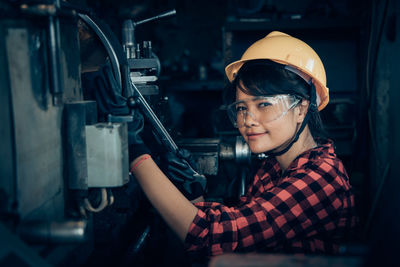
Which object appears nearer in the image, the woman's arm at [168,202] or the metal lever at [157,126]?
the woman's arm at [168,202]

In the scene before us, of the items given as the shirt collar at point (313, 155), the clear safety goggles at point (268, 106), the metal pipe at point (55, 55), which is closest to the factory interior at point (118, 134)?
the metal pipe at point (55, 55)

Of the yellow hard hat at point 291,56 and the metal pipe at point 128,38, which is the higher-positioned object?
the metal pipe at point 128,38

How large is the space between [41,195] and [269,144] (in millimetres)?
895

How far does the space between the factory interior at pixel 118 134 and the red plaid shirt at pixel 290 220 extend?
0.25 ft

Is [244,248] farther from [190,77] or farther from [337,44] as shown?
[190,77]

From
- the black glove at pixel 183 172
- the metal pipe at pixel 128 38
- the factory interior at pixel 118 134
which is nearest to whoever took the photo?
the factory interior at pixel 118 134

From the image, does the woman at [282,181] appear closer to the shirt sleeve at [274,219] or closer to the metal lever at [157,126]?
the shirt sleeve at [274,219]

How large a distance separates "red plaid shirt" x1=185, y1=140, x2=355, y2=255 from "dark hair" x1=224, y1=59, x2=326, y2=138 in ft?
0.99

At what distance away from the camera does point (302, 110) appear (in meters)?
1.52

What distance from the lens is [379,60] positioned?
224 centimetres

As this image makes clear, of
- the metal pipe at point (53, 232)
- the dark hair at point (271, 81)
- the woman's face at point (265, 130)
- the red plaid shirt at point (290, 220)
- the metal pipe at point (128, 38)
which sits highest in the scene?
the metal pipe at point (128, 38)

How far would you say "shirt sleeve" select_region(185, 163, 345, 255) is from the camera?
4.06ft

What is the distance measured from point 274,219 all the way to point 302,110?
1.69ft

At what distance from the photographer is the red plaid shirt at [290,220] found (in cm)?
124
